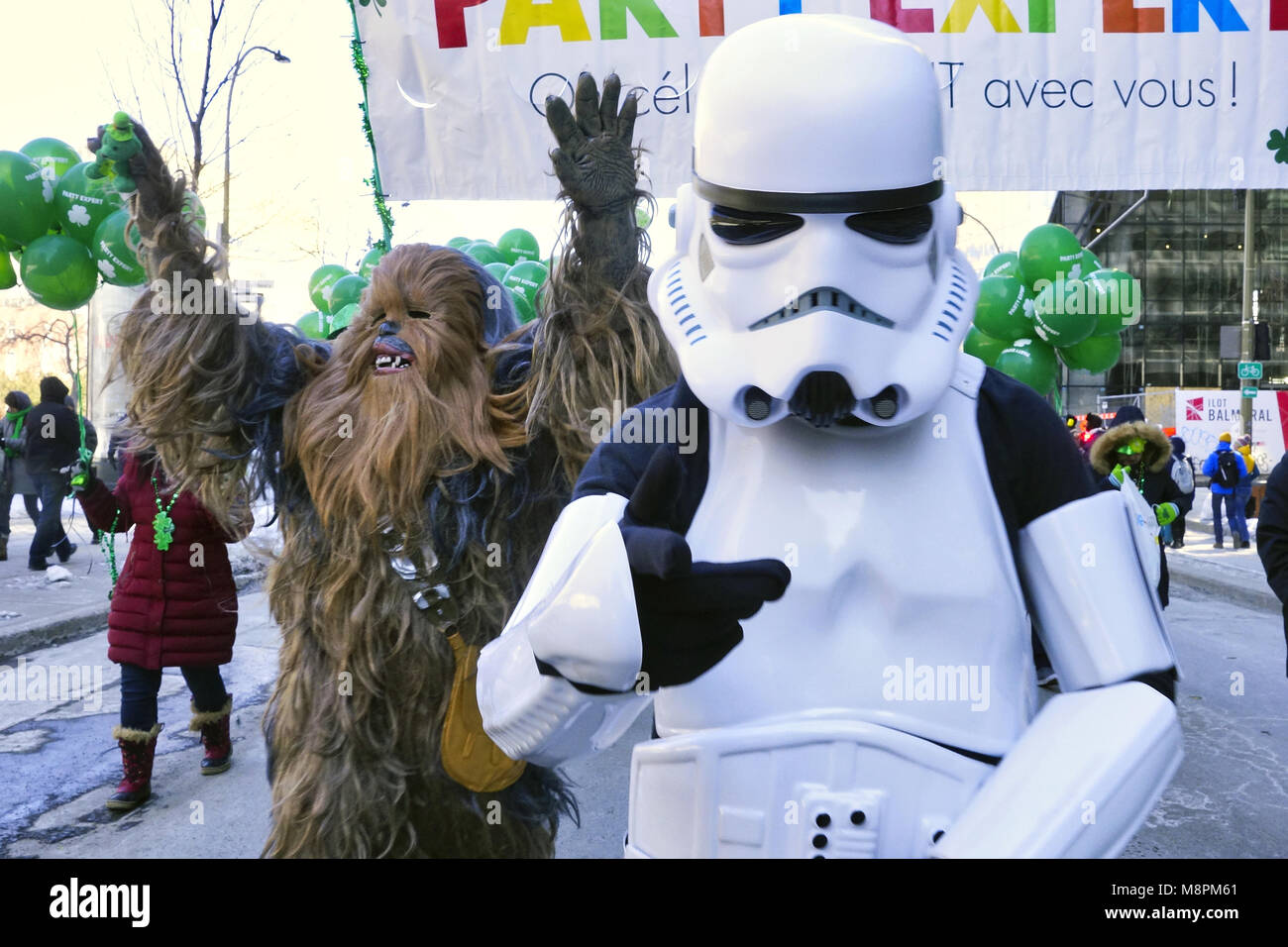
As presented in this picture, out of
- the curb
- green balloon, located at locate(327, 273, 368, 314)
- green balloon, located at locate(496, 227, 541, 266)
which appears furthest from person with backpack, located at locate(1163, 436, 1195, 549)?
the curb

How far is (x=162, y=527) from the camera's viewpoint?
4051 millimetres

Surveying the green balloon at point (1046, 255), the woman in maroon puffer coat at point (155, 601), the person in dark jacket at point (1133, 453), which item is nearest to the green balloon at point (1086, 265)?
the green balloon at point (1046, 255)

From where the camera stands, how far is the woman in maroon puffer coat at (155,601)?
392 centimetres

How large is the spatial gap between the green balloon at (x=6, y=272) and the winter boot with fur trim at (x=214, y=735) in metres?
2.78

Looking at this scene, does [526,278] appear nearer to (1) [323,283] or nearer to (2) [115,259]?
(2) [115,259]

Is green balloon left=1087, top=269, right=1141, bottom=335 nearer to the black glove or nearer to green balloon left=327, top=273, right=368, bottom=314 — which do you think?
green balloon left=327, top=273, right=368, bottom=314

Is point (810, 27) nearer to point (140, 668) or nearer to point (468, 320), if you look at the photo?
point (468, 320)

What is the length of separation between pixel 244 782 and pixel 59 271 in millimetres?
2534

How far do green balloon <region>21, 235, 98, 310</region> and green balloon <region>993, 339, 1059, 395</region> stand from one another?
199 inches

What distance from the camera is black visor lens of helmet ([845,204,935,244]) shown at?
56.1 inches

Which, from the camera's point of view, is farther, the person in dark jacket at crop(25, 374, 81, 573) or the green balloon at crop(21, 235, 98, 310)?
the person in dark jacket at crop(25, 374, 81, 573)

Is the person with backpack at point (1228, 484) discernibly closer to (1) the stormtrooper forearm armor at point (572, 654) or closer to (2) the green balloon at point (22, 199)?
(2) the green balloon at point (22, 199)
